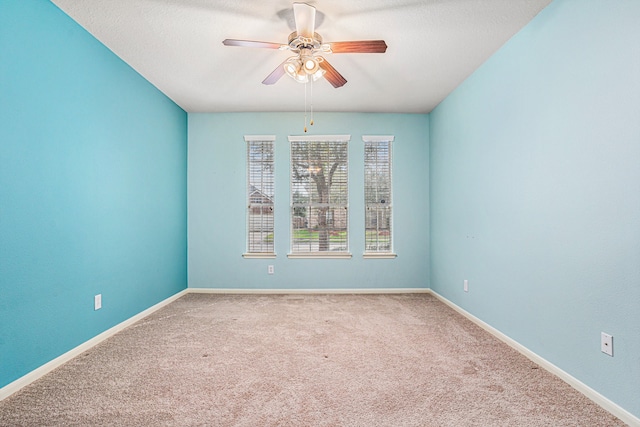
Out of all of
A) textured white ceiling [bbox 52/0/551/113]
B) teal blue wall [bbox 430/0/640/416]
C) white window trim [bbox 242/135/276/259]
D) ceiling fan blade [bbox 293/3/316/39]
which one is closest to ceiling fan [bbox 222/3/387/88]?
ceiling fan blade [bbox 293/3/316/39]

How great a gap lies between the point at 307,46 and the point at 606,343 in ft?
8.88

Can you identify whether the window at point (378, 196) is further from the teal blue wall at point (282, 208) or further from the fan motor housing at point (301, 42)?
the fan motor housing at point (301, 42)

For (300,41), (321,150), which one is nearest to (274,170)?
(321,150)

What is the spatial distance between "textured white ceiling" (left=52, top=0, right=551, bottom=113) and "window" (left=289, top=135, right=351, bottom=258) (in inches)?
35.4

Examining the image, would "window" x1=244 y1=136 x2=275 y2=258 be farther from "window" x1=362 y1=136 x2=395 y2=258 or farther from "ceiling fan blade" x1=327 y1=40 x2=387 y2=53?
"ceiling fan blade" x1=327 y1=40 x2=387 y2=53

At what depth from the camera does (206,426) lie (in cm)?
157

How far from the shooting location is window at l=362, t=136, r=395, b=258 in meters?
4.45

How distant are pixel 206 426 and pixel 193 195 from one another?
3.41 m

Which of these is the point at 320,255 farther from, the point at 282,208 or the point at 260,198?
the point at 260,198

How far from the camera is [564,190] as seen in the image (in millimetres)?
2031

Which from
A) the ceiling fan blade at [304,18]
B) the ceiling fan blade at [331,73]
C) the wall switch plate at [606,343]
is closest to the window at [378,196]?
the ceiling fan blade at [331,73]

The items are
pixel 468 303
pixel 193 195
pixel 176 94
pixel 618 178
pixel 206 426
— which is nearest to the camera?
pixel 206 426

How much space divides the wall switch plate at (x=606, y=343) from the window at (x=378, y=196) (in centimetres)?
276

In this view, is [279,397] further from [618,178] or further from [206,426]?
[618,178]
